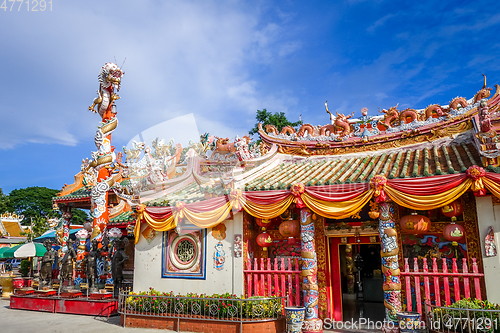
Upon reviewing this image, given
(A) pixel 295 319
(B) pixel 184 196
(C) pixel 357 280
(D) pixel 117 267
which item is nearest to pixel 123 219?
(D) pixel 117 267

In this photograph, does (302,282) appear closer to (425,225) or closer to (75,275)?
(425,225)

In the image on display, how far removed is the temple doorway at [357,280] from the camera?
30.7 ft

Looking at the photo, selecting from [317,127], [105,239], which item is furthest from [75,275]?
[317,127]

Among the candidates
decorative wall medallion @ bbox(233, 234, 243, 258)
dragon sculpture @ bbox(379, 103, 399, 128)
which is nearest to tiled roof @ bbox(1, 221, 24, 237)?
decorative wall medallion @ bbox(233, 234, 243, 258)

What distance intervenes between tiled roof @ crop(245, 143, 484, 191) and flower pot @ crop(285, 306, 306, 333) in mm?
2816

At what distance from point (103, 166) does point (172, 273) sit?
5478 millimetres

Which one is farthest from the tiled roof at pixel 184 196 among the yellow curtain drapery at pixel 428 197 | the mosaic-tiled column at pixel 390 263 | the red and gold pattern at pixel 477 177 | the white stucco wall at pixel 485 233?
the white stucco wall at pixel 485 233

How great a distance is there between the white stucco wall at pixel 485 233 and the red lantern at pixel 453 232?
50 cm

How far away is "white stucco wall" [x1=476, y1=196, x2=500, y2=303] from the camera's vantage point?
6934 millimetres

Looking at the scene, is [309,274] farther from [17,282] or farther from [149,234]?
[17,282]

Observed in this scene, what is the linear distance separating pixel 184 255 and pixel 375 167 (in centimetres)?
568

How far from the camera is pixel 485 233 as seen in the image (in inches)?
282

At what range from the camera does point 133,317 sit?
910 centimetres

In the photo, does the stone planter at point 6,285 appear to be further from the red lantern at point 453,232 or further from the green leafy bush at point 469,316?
the red lantern at point 453,232
